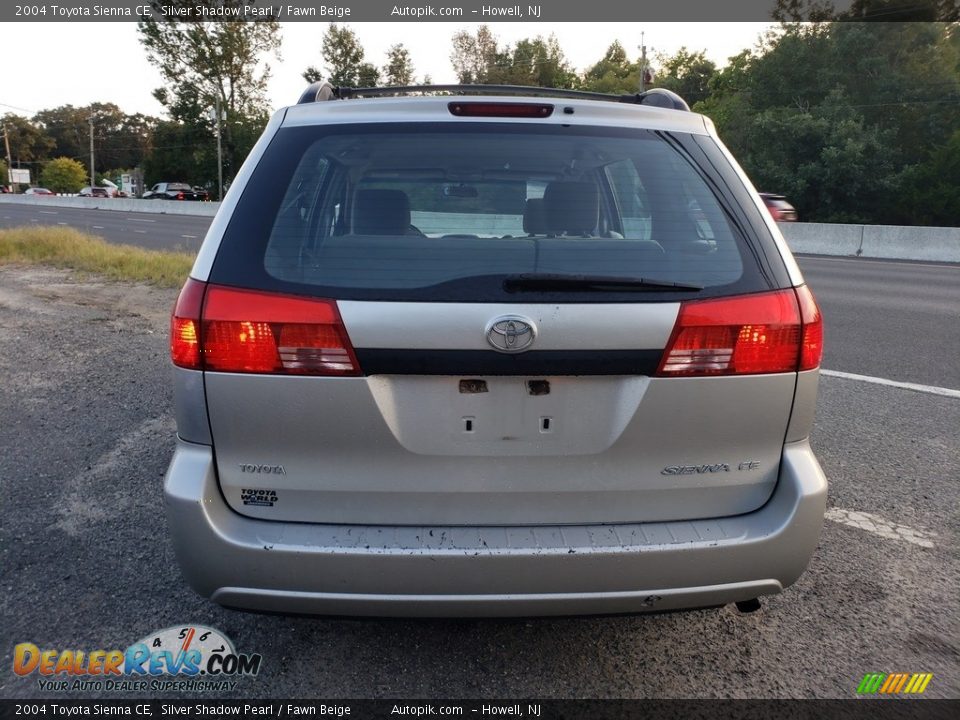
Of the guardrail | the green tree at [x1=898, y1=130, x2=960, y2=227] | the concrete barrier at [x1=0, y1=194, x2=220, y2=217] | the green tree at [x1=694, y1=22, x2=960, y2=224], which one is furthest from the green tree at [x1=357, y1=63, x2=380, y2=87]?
the guardrail

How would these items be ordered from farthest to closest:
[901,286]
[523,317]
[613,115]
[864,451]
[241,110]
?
[241,110] < [901,286] < [864,451] < [613,115] < [523,317]

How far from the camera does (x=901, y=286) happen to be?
42.9ft

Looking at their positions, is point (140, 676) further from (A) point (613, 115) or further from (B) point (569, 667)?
(A) point (613, 115)

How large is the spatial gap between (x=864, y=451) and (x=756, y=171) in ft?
123

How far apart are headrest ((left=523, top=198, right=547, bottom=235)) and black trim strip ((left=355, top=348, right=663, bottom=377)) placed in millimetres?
449

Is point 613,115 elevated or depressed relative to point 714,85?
depressed

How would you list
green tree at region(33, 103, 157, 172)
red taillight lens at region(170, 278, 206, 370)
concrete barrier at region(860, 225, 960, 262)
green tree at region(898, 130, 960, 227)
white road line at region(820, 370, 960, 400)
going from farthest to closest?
green tree at region(33, 103, 157, 172)
green tree at region(898, 130, 960, 227)
concrete barrier at region(860, 225, 960, 262)
white road line at region(820, 370, 960, 400)
red taillight lens at region(170, 278, 206, 370)

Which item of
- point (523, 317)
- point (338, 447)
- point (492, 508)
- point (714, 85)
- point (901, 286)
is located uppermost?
point (714, 85)

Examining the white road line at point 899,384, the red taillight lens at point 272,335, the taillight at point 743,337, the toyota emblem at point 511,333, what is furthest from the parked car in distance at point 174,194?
the taillight at point 743,337

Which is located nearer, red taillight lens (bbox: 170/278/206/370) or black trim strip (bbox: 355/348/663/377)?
black trim strip (bbox: 355/348/663/377)

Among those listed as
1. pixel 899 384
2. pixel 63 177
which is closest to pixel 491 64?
pixel 63 177

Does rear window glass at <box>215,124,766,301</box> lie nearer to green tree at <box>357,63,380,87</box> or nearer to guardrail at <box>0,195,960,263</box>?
guardrail at <box>0,195,960,263</box>

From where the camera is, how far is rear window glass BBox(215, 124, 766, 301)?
2.15m

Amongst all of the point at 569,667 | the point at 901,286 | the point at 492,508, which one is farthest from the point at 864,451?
the point at 901,286
